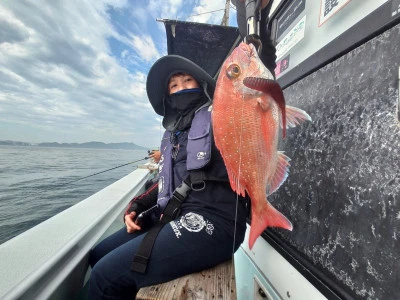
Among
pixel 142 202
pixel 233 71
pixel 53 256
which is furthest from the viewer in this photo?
pixel 142 202

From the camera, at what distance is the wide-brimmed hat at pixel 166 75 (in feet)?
5.41

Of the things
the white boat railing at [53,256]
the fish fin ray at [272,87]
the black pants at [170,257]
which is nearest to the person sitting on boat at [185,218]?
the black pants at [170,257]

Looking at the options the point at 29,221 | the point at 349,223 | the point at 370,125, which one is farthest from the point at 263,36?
the point at 29,221

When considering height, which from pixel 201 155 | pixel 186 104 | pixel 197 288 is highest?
pixel 186 104

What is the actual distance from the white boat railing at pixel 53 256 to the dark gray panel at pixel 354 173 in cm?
157

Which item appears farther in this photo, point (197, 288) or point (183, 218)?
point (183, 218)

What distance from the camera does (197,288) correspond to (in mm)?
1097

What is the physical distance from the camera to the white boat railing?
124 cm

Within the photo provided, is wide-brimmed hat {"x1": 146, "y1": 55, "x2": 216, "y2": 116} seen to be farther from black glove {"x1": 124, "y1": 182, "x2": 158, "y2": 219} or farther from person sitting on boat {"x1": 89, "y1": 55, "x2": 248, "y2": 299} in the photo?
black glove {"x1": 124, "y1": 182, "x2": 158, "y2": 219}

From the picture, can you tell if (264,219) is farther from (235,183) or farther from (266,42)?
(266,42)

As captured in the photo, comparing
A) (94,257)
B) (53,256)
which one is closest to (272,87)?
(53,256)

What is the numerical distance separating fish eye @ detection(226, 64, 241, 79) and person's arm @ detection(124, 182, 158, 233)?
1.22 m

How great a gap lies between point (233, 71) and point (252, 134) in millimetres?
337

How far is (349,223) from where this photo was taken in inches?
37.9
